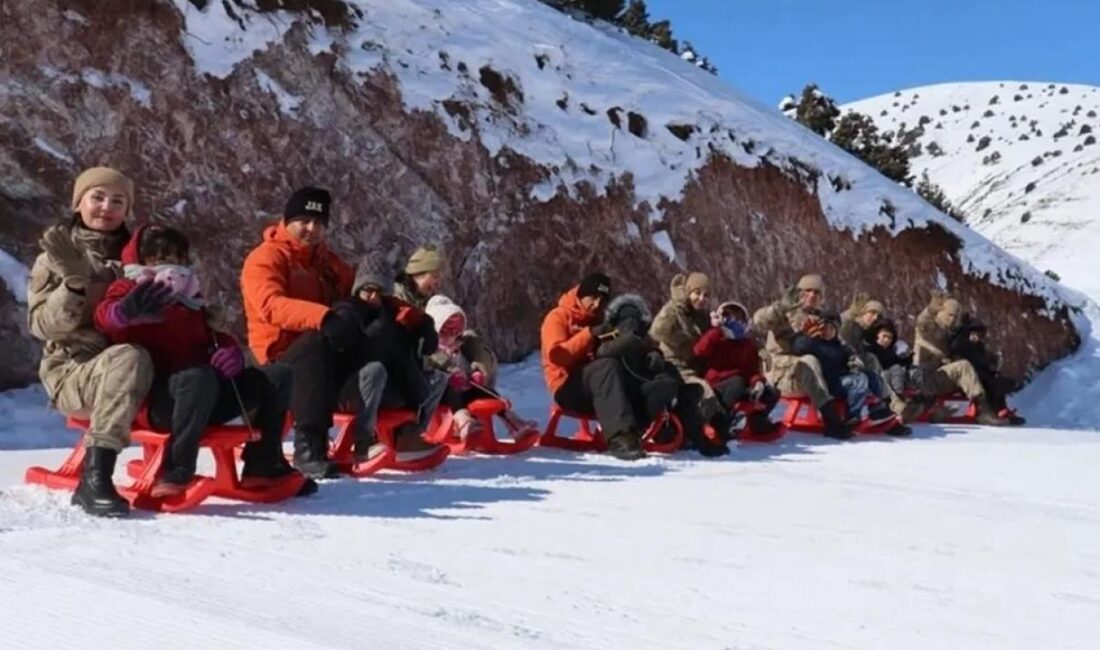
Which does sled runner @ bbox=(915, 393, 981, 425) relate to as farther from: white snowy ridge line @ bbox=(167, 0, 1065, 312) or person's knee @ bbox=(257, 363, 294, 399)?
person's knee @ bbox=(257, 363, 294, 399)

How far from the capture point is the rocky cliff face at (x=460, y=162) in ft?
28.5

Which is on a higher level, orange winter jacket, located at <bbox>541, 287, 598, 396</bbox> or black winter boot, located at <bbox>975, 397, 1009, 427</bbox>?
orange winter jacket, located at <bbox>541, 287, 598, 396</bbox>

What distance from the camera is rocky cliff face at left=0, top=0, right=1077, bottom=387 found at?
8.67 meters

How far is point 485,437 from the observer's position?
6.43m

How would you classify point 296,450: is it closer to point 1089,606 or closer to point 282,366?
point 282,366

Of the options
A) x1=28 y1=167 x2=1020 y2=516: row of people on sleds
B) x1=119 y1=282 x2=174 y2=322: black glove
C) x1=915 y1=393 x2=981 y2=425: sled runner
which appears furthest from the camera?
x1=915 y1=393 x2=981 y2=425: sled runner

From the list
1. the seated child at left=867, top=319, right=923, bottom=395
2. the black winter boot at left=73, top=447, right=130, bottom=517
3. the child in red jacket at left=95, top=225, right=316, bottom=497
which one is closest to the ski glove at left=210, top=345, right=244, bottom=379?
the child in red jacket at left=95, top=225, right=316, bottom=497

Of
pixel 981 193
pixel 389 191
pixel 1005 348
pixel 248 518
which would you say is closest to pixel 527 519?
pixel 248 518

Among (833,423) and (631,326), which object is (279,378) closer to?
(631,326)

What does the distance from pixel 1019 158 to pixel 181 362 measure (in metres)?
60.4

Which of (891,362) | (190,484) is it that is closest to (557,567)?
(190,484)

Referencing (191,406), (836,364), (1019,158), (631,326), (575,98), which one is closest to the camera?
(191,406)

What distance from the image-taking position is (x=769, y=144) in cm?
1436

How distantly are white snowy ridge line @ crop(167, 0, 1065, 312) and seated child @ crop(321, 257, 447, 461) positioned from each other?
4836mm
